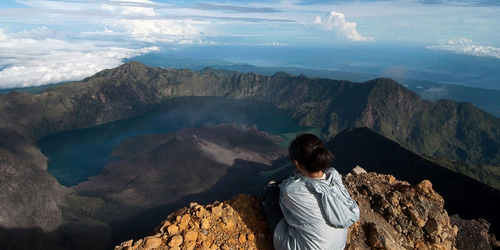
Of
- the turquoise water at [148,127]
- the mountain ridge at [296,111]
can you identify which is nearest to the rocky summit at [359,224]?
the mountain ridge at [296,111]

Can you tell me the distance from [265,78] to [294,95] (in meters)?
32.6

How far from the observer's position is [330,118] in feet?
439

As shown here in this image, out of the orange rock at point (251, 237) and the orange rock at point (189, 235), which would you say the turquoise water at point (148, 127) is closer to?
the orange rock at point (189, 235)

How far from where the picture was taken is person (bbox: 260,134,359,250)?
4930 mm

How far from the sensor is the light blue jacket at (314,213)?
4984 millimetres

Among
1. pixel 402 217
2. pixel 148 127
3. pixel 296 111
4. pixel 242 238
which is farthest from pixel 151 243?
A: pixel 296 111

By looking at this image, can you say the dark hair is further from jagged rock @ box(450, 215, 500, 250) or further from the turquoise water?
the turquoise water

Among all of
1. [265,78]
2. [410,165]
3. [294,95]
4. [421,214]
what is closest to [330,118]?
[294,95]

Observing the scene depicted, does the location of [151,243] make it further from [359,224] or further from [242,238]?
[359,224]

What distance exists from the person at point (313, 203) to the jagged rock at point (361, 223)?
4.98ft

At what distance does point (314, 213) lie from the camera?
197 inches

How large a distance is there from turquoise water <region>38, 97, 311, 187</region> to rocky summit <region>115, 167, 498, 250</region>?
8423 centimetres

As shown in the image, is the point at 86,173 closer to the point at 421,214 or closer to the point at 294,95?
the point at 421,214

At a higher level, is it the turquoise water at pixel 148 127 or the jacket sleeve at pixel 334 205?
the jacket sleeve at pixel 334 205
